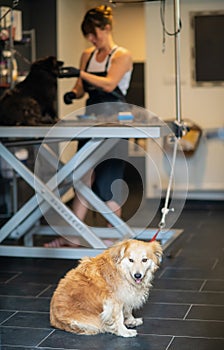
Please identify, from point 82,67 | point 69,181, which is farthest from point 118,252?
point 82,67

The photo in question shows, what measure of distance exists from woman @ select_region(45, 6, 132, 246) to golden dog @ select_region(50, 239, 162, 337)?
65.5 inches

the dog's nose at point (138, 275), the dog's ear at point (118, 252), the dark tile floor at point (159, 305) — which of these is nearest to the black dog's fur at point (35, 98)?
the dark tile floor at point (159, 305)

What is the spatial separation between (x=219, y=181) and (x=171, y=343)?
3772 mm

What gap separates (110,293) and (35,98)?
206 centimetres

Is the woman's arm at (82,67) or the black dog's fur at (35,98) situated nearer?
the black dog's fur at (35,98)

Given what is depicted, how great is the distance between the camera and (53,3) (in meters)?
6.65

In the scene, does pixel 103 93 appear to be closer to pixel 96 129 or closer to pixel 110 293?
pixel 96 129

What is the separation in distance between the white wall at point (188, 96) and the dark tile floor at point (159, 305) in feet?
4.80

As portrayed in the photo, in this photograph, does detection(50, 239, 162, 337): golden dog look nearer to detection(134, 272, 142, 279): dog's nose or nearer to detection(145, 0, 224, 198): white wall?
detection(134, 272, 142, 279): dog's nose

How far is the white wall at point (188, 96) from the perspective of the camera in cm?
660

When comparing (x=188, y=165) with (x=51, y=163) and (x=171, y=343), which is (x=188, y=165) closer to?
(x=51, y=163)

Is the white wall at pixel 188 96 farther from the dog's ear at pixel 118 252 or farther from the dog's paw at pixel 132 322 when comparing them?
the dog's ear at pixel 118 252

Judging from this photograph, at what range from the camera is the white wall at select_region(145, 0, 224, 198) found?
6600 millimetres

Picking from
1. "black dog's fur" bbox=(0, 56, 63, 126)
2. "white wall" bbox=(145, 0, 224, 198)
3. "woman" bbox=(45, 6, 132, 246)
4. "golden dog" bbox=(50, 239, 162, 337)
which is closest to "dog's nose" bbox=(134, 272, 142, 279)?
"golden dog" bbox=(50, 239, 162, 337)
